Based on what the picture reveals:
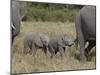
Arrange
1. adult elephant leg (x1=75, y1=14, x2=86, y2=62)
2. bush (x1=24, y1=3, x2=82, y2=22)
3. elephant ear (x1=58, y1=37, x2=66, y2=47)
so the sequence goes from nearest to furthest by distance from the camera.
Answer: bush (x1=24, y1=3, x2=82, y2=22)
elephant ear (x1=58, y1=37, x2=66, y2=47)
adult elephant leg (x1=75, y1=14, x2=86, y2=62)

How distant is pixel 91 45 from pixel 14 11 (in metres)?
1.11

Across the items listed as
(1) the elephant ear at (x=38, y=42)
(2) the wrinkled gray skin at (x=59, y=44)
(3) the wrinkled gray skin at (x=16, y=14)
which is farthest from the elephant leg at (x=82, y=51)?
(3) the wrinkled gray skin at (x=16, y=14)

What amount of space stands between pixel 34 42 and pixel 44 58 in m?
0.23

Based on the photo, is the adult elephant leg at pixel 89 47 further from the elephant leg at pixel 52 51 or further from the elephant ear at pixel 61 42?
the elephant leg at pixel 52 51

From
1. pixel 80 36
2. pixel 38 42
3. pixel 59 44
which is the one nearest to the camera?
pixel 38 42

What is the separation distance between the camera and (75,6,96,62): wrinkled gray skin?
9.91 ft

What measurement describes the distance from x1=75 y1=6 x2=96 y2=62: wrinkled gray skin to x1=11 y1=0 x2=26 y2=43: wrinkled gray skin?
0.73 metres

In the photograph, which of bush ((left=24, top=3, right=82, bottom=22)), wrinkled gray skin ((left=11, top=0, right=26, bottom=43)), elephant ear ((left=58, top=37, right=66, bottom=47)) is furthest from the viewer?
elephant ear ((left=58, top=37, right=66, bottom=47))

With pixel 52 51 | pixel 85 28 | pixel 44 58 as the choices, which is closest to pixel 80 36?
pixel 85 28

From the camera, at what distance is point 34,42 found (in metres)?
2.78

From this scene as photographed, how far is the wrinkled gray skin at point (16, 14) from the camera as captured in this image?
8.77ft

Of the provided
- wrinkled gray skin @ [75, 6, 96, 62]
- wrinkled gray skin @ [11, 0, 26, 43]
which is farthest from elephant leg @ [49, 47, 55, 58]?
wrinkled gray skin @ [11, 0, 26, 43]

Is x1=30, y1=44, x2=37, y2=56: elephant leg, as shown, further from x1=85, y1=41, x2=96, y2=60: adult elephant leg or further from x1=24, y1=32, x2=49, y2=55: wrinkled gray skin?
x1=85, y1=41, x2=96, y2=60: adult elephant leg

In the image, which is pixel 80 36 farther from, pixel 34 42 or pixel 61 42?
pixel 34 42
